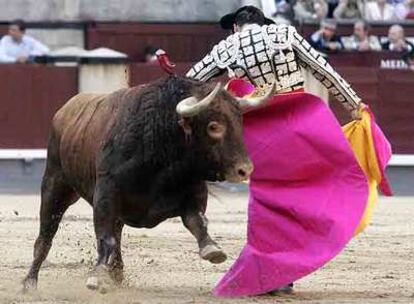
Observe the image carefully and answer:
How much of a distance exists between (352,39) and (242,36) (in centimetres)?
838

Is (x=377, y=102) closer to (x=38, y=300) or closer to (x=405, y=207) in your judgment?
(x=405, y=207)

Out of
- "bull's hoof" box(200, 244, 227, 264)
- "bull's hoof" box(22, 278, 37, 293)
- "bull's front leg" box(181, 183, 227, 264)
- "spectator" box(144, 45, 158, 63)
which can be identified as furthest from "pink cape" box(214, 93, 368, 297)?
"spectator" box(144, 45, 158, 63)

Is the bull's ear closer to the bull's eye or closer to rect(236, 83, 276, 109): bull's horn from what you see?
the bull's eye

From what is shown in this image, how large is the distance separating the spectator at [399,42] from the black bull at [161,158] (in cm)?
840

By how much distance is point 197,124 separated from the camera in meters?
6.20

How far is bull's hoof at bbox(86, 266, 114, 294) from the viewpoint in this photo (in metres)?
6.21

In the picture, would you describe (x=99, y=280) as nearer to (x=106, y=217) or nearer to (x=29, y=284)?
(x=106, y=217)

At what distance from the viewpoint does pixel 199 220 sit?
641 cm

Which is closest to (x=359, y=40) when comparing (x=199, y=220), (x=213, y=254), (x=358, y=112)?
(x=358, y=112)

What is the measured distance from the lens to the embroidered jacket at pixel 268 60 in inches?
265

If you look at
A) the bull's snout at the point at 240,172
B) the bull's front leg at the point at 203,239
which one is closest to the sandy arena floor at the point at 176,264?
the bull's front leg at the point at 203,239

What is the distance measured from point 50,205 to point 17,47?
7409 mm

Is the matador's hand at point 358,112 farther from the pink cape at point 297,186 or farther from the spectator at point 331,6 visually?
the spectator at point 331,6

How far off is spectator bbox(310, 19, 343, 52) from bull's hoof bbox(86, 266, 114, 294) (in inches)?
340
